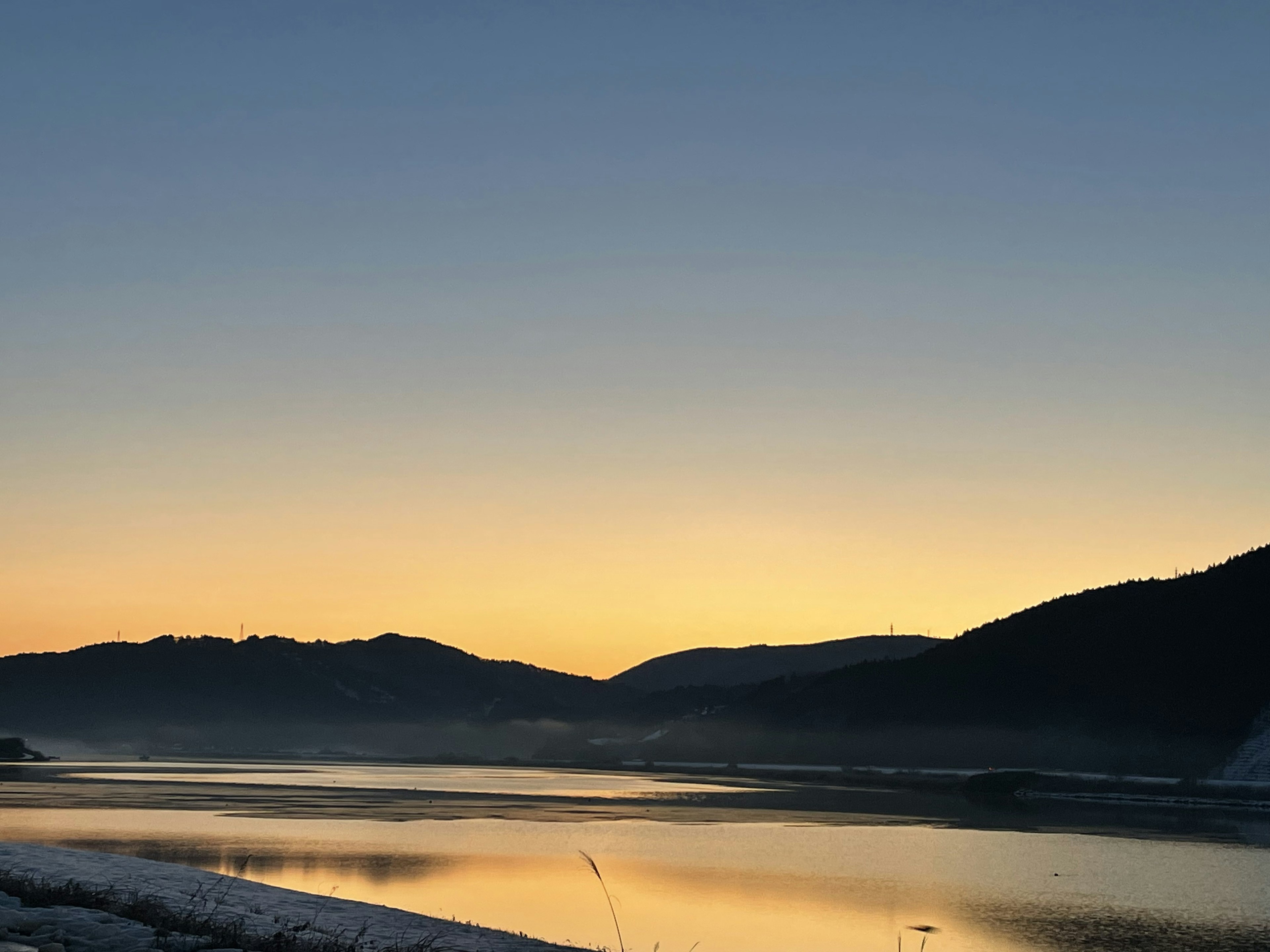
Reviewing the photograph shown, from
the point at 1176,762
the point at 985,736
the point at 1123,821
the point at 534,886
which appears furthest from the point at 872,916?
the point at 985,736

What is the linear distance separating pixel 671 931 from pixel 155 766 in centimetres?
15227

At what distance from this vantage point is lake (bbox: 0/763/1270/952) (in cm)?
2972

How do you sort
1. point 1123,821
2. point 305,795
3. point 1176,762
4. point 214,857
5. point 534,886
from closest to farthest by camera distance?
point 534,886
point 214,857
point 1123,821
point 305,795
point 1176,762

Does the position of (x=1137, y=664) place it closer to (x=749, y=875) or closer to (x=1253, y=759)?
(x=1253, y=759)

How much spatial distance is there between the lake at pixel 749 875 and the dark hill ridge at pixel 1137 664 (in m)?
83.2

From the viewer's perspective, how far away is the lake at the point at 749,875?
29.7 m

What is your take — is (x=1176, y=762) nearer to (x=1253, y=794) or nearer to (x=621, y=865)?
(x=1253, y=794)

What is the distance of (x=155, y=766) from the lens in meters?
166

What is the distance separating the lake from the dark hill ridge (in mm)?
83165

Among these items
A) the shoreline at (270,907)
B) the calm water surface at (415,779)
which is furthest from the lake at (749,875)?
the calm water surface at (415,779)

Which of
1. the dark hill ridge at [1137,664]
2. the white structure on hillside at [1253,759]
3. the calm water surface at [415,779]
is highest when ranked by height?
the dark hill ridge at [1137,664]

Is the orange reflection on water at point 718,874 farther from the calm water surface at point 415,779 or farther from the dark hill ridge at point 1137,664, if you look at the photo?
the dark hill ridge at point 1137,664

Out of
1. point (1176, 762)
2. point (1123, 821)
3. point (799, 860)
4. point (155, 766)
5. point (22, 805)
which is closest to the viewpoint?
point (799, 860)

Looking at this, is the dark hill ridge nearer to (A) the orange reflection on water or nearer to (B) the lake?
(B) the lake
